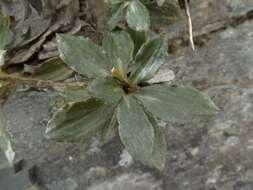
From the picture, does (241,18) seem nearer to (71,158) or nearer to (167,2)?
(167,2)

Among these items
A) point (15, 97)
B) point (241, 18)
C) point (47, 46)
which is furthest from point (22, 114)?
point (241, 18)

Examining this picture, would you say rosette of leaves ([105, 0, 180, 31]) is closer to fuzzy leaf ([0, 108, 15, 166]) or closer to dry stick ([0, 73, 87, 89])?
dry stick ([0, 73, 87, 89])

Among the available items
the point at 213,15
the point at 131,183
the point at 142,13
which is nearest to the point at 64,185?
the point at 131,183

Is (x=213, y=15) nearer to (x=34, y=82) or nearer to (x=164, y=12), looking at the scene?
(x=164, y=12)

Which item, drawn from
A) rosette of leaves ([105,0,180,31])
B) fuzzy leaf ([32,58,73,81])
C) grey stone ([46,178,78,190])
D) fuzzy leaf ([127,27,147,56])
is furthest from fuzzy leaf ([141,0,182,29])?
grey stone ([46,178,78,190])

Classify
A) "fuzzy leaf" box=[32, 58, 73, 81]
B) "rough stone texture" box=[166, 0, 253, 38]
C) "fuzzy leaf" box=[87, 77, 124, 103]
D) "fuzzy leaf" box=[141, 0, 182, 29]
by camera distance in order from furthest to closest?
"rough stone texture" box=[166, 0, 253, 38]
"fuzzy leaf" box=[141, 0, 182, 29]
"fuzzy leaf" box=[32, 58, 73, 81]
"fuzzy leaf" box=[87, 77, 124, 103]

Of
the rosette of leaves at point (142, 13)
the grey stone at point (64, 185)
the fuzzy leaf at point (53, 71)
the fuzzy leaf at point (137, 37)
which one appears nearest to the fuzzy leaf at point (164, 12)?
the rosette of leaves at point (142, 13)

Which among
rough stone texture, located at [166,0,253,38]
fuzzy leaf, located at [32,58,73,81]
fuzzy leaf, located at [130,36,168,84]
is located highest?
fuzzy leaf, located at [130,36,168,84]
